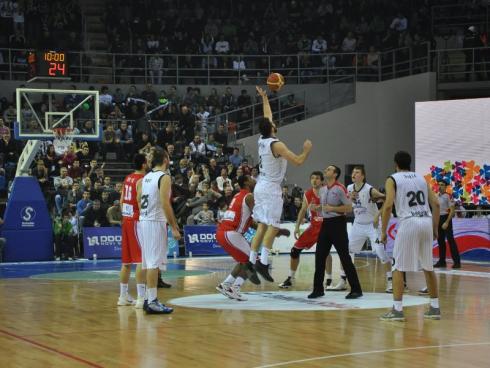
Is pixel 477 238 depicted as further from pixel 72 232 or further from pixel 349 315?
pixel 349 315

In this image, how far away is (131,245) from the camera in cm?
1238

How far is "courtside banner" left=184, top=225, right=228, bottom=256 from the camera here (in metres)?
24.0

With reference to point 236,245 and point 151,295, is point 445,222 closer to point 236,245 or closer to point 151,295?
point 236,245

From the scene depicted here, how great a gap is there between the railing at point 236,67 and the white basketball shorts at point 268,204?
18551mm

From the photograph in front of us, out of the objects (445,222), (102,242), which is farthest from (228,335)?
(102,242)

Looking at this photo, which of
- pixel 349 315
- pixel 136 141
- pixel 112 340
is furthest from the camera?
pixel 136 141

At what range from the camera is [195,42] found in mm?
33125

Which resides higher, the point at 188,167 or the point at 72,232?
the point at 188,167

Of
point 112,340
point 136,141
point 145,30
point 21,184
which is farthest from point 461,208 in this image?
point 112,340

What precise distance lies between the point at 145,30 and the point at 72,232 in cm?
1288

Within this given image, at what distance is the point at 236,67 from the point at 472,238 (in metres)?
12.8

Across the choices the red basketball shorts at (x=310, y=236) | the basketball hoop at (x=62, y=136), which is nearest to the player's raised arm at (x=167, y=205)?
the red basketball shorts at (x=310, y=236)

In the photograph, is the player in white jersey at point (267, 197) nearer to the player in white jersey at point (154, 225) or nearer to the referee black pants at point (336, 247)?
the referee black pants at point (336, 247)

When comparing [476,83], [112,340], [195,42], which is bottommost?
[112,340]
